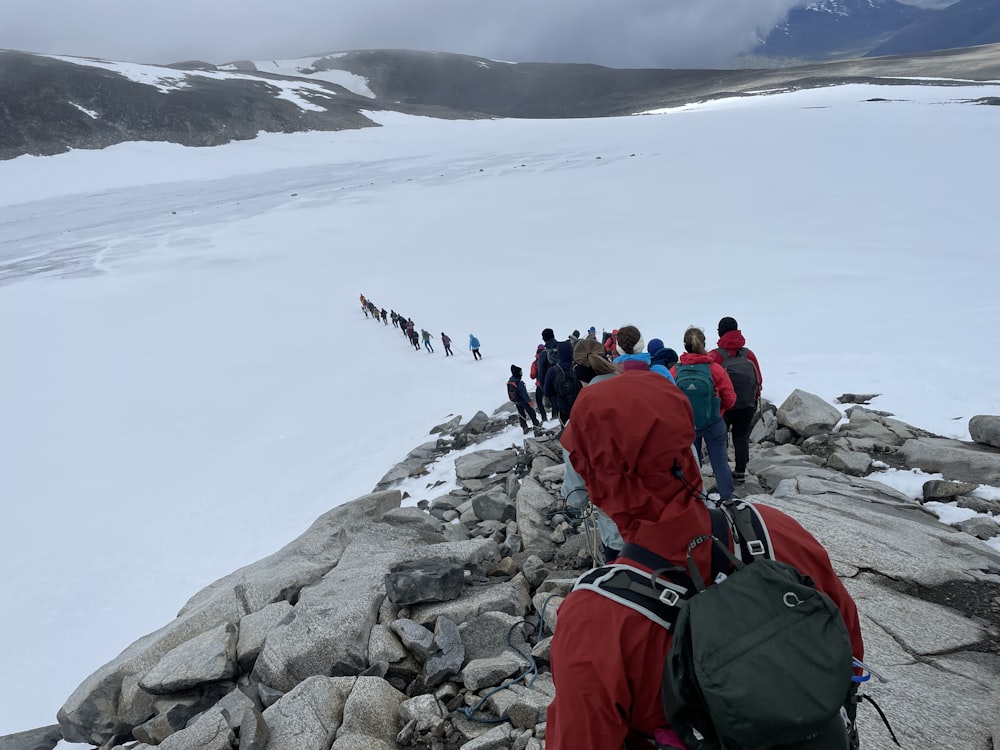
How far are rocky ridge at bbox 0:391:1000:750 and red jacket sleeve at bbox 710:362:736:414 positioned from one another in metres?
0.99

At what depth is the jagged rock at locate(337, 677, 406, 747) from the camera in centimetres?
396

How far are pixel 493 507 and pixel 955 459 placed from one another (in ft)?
17.6

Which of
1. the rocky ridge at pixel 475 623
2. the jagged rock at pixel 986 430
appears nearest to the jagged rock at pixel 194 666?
the rocky ridge at pixel 475 623

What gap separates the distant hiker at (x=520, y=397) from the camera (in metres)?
10.8

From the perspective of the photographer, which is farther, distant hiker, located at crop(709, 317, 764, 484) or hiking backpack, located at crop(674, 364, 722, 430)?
distant hiker, located at crop(709, 317, 764, 484)

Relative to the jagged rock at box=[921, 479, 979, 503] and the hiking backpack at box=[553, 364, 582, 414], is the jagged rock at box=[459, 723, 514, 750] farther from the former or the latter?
the jagged rock at box=[921, 479, 979, 503]

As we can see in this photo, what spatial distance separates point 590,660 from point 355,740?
3.04m

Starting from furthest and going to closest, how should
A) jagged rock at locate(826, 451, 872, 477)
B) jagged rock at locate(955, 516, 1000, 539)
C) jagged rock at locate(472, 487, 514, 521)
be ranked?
jagged rock at locate(472, 487, 514, 521) → jagged rock at locate(826, 451, 872, 477) → jagged rock at locate(955, 516, 1000, 539)

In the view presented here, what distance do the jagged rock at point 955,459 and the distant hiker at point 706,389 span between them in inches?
106

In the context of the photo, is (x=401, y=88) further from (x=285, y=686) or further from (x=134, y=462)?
(x=285, y=686)

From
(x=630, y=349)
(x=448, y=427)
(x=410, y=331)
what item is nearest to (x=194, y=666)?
(x=630, y=349)

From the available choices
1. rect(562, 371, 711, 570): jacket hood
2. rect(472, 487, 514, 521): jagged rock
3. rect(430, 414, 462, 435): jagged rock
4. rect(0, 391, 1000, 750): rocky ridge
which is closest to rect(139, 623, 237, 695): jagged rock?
rect(0, 391, 1000, 750): rocky ridge

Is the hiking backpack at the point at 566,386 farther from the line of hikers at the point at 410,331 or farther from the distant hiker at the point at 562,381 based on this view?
the line of hikers at the point at 410,331

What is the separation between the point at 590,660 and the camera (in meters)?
1.60
